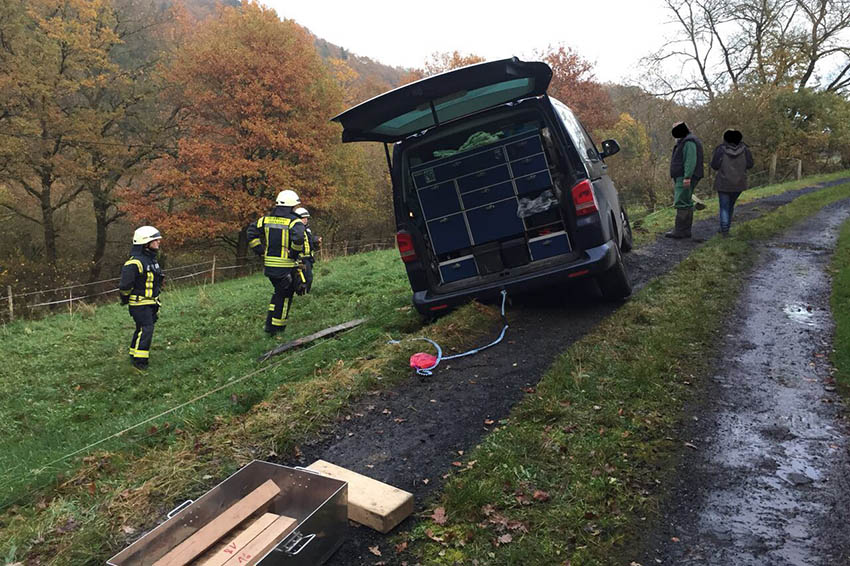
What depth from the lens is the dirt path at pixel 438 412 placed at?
3000mm

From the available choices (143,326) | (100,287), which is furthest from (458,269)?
(100,287)

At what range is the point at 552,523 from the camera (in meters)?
2.46

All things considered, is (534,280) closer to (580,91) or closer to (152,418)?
(152,418)

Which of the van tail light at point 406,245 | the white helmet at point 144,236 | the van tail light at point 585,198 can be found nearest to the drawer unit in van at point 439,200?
the van tail light at point 406,245

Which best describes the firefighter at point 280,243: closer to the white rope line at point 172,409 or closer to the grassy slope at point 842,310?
the white rope line at point 172,409

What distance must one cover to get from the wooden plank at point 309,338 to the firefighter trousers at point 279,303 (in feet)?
2.71

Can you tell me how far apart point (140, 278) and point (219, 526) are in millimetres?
5502

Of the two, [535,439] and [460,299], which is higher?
[460,299]

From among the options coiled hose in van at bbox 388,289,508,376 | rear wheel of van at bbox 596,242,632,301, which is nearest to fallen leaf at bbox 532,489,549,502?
coiled hose in van at bbox 388,289,508,376

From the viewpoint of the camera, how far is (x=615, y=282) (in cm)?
550

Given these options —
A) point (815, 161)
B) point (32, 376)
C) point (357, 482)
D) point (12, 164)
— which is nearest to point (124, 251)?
point (12, 164)

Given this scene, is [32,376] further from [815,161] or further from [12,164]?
[815,161]

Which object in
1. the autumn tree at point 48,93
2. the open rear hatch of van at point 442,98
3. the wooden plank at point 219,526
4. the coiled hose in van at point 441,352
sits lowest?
the coiled hose in van at point 441,352

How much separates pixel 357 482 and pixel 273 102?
20670mm
